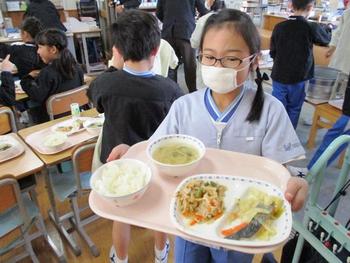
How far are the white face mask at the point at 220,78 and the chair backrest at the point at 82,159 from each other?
83 cm

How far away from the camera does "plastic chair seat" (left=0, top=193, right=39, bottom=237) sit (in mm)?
1423

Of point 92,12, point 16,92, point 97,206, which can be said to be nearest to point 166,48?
point 16,92

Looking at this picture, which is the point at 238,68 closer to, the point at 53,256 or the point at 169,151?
the point at 169,151

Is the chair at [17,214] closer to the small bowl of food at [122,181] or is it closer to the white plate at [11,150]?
the white plate at [11,150]

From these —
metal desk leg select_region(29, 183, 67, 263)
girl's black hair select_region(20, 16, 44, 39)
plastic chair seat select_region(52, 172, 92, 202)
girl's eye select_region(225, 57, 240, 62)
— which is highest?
girl's eye select_region(225, 57, 240, 62)

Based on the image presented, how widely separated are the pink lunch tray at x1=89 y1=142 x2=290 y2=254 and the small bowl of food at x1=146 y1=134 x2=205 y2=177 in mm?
34

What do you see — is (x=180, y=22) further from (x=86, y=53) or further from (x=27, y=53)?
(x=86, y=53)

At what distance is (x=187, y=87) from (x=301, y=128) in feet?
5.48

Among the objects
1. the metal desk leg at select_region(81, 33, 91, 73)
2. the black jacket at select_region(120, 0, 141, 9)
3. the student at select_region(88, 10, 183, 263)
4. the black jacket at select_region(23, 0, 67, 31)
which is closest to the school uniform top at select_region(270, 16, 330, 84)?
Result: the student at select_region(88, 10, 183, 263)

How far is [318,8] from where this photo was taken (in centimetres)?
491

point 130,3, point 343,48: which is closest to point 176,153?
point 343,48

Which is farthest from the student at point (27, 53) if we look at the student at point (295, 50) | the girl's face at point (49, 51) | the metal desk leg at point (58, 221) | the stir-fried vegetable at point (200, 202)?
the stir-fried vegetable at point (200, 202)

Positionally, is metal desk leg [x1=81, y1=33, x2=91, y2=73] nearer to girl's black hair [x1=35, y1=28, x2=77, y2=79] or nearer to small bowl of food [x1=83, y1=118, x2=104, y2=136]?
→ girl's black hair [x1=35, y1=28, x2=77, y2=79]

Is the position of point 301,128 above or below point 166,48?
below
